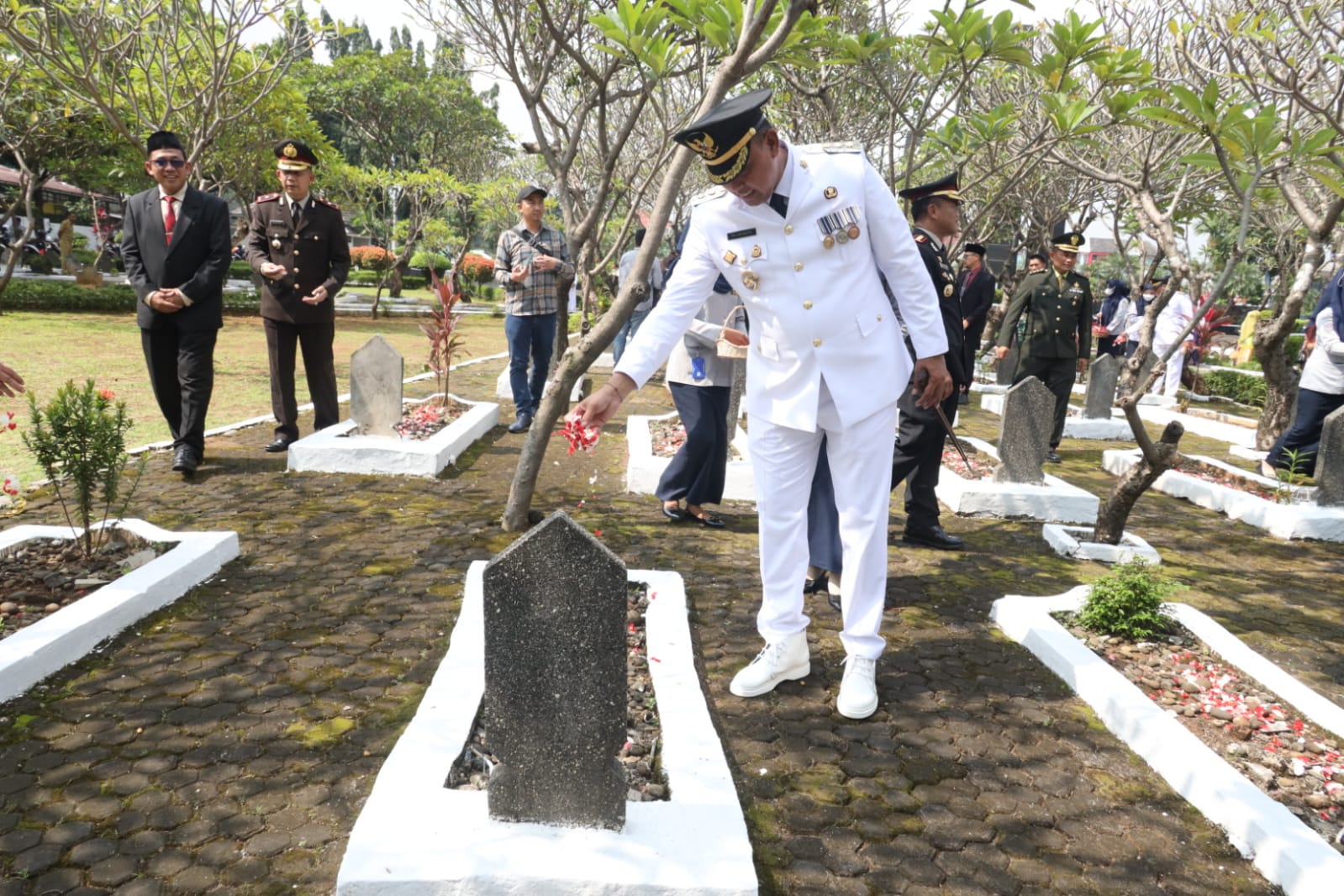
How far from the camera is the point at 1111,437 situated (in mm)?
11039

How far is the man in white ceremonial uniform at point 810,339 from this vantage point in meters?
3.10

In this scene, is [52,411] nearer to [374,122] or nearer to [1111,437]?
[1111,437]

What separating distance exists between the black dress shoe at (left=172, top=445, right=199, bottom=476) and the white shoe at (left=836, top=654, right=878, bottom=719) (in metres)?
4.86

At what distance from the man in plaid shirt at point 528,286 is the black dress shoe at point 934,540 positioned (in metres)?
3.64

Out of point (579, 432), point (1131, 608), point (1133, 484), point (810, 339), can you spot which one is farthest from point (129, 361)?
point (1131, 608)

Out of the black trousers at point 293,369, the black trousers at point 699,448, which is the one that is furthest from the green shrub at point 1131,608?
the black trousers at point 293,369

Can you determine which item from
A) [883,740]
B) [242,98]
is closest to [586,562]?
[883,740]

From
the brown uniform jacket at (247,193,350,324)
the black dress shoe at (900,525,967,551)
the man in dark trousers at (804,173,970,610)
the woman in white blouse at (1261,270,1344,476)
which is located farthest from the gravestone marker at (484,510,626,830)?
the woman in white blouse at (1261,270,1344,476)

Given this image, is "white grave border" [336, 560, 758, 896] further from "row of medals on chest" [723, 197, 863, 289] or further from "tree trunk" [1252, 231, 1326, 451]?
"tree trunk" [1252, 231, 1326, 451]

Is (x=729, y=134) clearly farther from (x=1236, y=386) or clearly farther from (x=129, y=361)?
(x=1236, y=386)

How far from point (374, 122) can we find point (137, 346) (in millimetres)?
28228

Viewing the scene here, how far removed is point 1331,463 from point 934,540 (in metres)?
3.37

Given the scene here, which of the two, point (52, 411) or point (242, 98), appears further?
point (242, 98)

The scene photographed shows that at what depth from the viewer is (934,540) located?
5.64 meters
